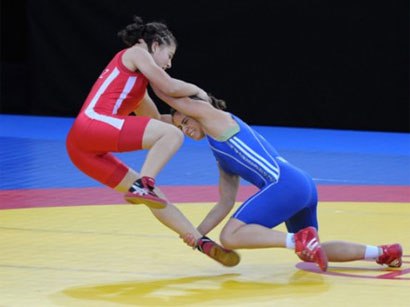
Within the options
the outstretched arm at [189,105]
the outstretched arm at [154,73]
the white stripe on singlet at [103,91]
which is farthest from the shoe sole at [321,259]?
the white stripe on singlet at [103,91]

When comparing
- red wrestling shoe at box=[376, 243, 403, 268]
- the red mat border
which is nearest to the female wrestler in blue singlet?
red wrestling shoe at box=[376, 243, 403, 268]

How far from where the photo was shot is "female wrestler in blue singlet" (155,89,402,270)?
5.86m

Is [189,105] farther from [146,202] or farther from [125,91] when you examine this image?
[146,202]

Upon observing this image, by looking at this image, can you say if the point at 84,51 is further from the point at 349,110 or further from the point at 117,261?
the point at 117,261

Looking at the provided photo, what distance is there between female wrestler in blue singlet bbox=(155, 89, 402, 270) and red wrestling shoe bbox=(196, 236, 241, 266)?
47 mm

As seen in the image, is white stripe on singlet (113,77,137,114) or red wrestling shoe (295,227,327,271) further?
white stripe on singlet (113,77,137,114)

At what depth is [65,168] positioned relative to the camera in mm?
→ 10797

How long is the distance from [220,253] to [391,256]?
0.94 m

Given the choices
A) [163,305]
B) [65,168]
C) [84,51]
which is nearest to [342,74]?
[84,51]

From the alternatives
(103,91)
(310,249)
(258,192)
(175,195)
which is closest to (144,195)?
(258,192)

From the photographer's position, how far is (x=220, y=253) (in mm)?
5930

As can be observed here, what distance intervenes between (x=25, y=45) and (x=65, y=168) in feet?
19.8

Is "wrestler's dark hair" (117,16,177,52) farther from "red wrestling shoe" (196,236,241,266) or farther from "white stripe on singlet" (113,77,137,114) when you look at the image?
"red wrestling shoe" (196,236,241,266)

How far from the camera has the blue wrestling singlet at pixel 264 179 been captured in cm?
592
